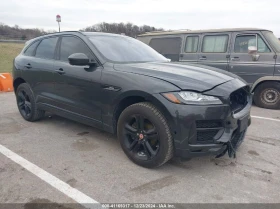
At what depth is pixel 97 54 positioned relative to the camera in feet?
11.8

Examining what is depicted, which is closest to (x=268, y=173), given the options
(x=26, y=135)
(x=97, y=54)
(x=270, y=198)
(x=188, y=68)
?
(x=270, y=198)

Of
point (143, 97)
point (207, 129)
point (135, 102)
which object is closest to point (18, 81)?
point (135, 102)

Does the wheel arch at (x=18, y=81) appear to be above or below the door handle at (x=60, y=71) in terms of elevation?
below

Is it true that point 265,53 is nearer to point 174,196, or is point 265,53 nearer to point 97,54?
point 97,54

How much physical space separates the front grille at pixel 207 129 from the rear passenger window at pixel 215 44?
4609 mm

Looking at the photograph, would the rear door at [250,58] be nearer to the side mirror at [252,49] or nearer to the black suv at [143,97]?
the side mirror at [252,49]

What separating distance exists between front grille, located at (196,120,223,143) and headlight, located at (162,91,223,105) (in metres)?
0.21

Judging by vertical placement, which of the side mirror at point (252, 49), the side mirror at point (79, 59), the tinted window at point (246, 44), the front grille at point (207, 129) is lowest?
the front grille at point (207, 129)

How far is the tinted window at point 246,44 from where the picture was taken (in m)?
6.26

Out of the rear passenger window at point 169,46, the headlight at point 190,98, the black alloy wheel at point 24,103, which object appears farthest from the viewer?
the rear passenger window at point 169,46

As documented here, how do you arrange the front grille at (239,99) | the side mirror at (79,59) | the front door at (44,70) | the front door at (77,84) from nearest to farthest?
the front grille at (239,99)
the side mirror at (79,59)
the front door at (77,84)
the front door at (44,70)

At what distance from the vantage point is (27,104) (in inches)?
197

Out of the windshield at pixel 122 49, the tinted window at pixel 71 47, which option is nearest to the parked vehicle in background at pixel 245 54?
the windshield at pixel 122 49

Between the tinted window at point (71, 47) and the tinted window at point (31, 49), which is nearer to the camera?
the tinted window at point (71, 47)
